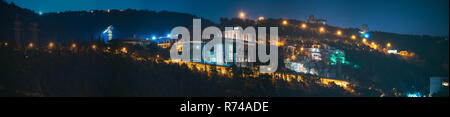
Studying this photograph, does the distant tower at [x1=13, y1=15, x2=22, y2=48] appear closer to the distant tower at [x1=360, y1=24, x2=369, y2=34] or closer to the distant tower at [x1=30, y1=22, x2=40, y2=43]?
the distant tower at [x1=30, y1=22, x2=40, y2=43]

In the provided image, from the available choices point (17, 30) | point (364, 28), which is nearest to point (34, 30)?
point (17, 30)

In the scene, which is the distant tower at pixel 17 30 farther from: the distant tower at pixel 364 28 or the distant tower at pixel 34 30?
the distant tower at pixel 364 28

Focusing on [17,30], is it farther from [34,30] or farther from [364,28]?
[364,28]

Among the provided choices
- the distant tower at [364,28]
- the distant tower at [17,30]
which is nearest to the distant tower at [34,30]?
the distant tower at [17,30]

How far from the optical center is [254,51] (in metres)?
26.3

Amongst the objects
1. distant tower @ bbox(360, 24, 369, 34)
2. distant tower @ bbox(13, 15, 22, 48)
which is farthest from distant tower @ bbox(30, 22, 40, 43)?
distant tower @ bbox(360, 24, 369, 34)

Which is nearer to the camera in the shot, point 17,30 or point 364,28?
point 17,30

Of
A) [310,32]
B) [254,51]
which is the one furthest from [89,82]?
[310,32]

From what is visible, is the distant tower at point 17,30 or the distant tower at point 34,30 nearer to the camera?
the distant tower at point 17,30

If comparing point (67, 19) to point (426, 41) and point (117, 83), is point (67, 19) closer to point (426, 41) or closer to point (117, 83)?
point (117, 83)

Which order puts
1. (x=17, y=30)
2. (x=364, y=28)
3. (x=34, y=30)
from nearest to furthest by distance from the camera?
(x=17, y=30) < (x=34, y=30) < (x=364, y=28)

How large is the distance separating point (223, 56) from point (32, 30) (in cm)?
1474

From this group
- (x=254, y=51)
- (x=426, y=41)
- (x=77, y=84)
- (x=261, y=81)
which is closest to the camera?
(x=77, y=84)

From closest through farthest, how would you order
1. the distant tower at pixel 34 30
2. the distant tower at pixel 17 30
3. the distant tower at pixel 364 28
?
the distant tower at pixel 17 30 < the distant tower at pixel 34 30 < the distant tower at pixel 364 28
